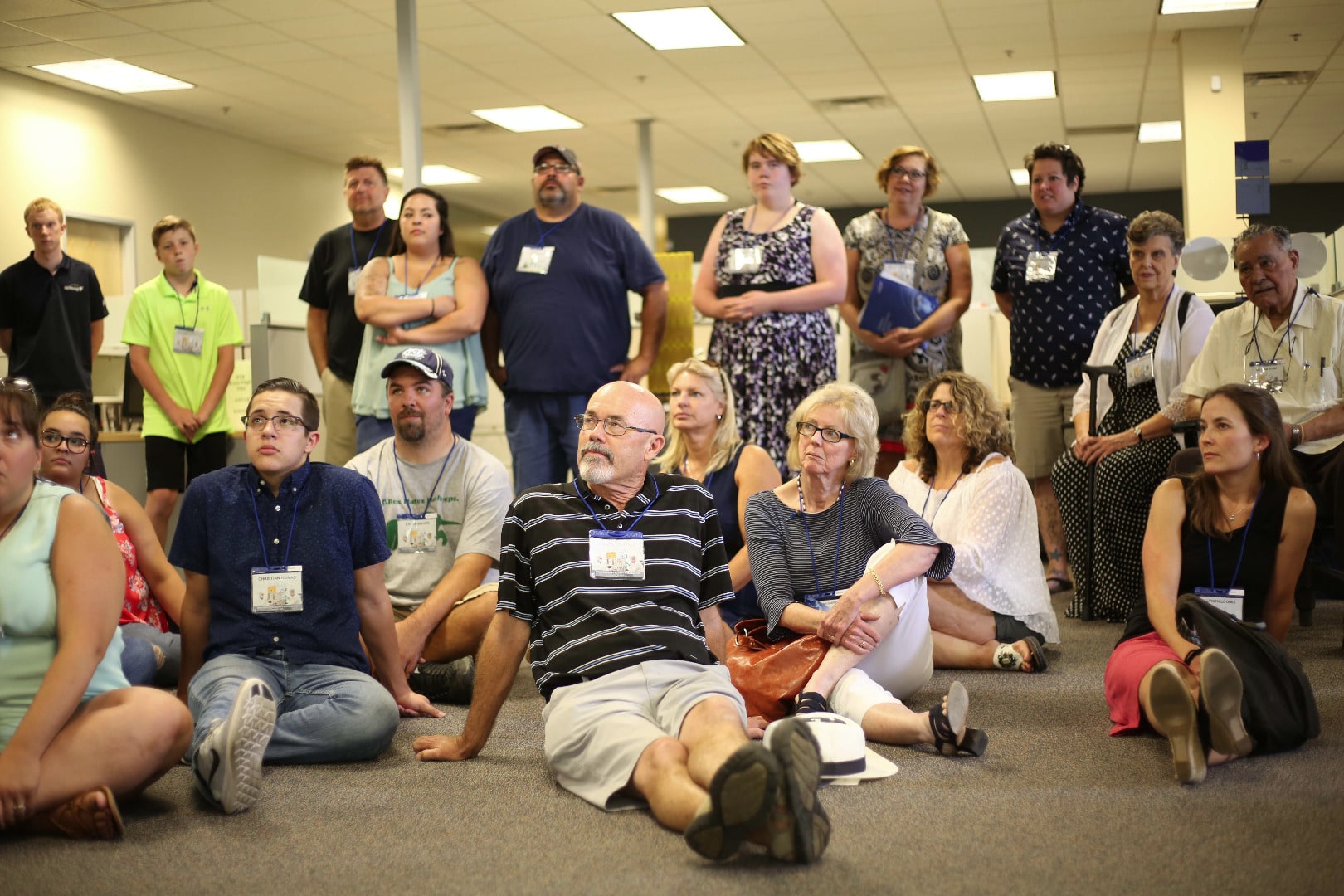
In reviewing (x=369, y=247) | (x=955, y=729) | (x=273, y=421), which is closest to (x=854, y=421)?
(x=955, y=729)

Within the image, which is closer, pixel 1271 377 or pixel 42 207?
pixel 1271 377

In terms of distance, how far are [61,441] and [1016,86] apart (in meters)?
8.35

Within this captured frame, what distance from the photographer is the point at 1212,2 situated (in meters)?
7.67

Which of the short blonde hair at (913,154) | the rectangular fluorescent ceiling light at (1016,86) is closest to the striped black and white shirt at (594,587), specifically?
the short blonde hair at (913,154)

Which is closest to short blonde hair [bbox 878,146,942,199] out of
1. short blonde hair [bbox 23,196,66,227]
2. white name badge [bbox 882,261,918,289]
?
white name badge [bbox 882,261,918,289]

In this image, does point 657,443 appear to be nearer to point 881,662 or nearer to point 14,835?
point 881,662

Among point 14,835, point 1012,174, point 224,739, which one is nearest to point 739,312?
point 224,739

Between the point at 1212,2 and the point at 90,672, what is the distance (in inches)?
303

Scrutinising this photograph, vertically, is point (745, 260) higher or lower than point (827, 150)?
lower

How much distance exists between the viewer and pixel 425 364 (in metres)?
3.46

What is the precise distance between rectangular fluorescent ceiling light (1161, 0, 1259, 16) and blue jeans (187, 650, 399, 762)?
6876 millimetres

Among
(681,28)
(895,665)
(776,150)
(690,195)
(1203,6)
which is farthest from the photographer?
(690,195)

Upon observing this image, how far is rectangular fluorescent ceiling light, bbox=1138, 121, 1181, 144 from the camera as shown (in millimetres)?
11266

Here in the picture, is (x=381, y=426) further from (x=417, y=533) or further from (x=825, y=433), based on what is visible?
(x=825, y=433)
